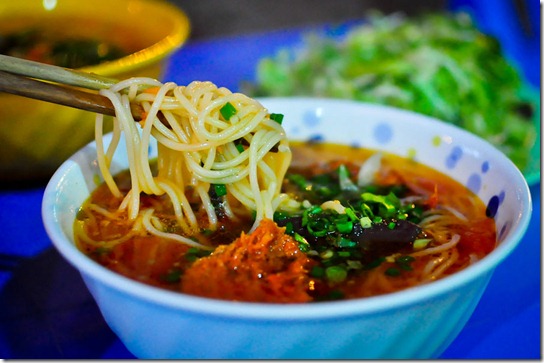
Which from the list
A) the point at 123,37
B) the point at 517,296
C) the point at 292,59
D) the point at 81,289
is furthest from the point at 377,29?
the point at 81,289

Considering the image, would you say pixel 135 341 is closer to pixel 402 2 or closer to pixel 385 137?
pixel 385 137

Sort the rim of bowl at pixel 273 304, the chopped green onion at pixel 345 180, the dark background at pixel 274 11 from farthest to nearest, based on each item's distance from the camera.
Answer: the dark background at pixel 274 11 → the chopped green onion at pixel 345 180 → the rim of bowl at pixel 273 304

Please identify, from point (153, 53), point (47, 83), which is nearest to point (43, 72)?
point (47, 83)

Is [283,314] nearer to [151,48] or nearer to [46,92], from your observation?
[46,92]

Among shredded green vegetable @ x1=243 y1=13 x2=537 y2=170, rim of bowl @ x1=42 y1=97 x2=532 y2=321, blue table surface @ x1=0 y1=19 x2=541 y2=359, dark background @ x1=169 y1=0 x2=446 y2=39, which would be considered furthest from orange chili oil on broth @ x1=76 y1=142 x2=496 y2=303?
dark background @ x1=169 y1=0 x2=446 y2=39

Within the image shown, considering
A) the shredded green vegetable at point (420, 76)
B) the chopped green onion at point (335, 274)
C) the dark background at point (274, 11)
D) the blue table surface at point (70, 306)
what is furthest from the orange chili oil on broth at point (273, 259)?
the dark background at point (274, 11)

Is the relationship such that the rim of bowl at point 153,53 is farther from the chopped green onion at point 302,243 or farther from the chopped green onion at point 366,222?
the chopped green onion at point 366,222
